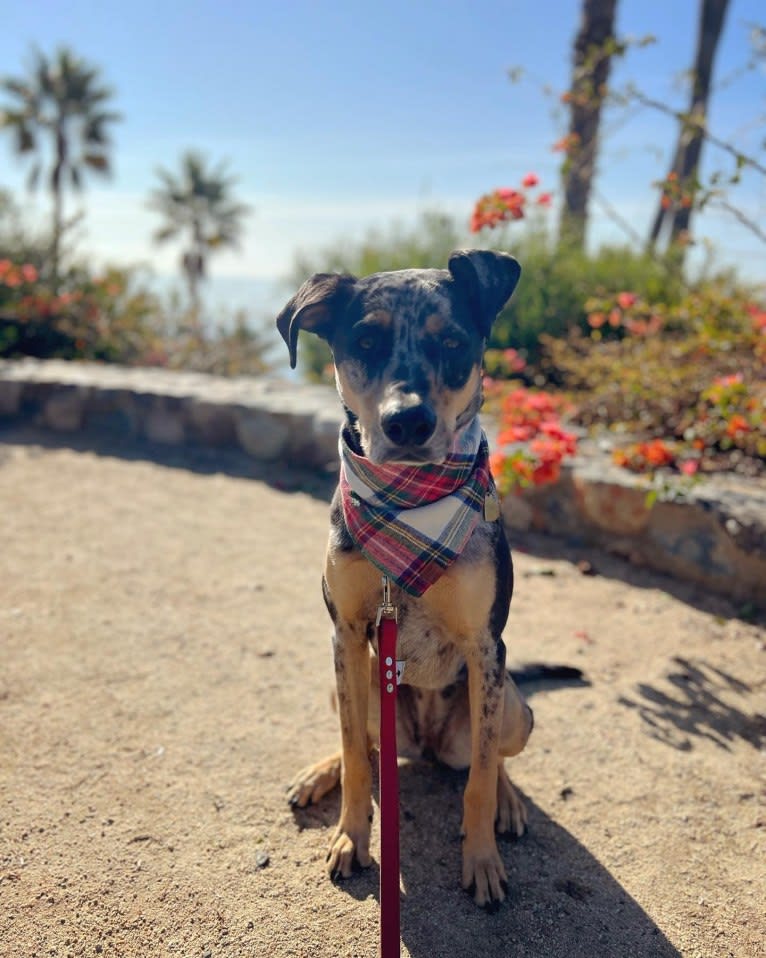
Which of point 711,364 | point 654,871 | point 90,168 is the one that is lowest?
point 654,871

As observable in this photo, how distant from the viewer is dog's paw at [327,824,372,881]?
253 cm

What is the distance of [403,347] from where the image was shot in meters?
2.19

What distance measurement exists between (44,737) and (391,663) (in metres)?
1.82

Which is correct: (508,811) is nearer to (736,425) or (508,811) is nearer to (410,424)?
(410,424)

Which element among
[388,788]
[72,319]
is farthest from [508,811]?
[72,319]

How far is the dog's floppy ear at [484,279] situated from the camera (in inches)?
92.5

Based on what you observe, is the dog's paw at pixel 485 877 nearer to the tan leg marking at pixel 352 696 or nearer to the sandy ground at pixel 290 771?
the sandy ground at pixel 290 771

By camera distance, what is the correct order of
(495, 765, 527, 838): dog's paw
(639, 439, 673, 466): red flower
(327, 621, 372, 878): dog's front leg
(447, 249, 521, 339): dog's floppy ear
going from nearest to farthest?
(447, 249, 521, 339): dog's floppy ear < (327, 621, 372, 878): dog's front leg < (495, 765, 527, 838): dog's paw < (639, 439, 673, 466): red flower

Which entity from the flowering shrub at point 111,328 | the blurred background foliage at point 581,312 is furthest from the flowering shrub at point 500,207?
the flowering shrub at point 111,328

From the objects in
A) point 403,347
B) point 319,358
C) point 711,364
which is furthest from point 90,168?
point 403,347

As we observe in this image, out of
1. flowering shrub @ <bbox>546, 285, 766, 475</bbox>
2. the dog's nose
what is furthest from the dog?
flowering shrub @ <bbox>546, 285, 766, 475</bbox>

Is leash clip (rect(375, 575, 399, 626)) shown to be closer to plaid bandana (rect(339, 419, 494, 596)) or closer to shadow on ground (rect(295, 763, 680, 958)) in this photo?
plaid bandana (rect(339, 419, 494, 596))

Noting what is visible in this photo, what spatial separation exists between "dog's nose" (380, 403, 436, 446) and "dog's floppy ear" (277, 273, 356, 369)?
1.75 ft

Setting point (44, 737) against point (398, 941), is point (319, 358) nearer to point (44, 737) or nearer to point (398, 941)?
point (44, 737)
